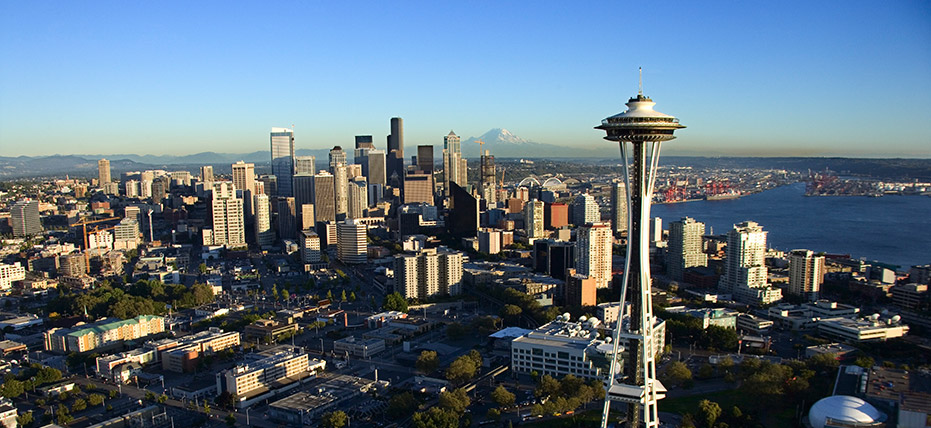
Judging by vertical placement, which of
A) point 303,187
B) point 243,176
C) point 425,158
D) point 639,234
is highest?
point 425,158

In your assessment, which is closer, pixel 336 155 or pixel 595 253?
pixel 595 253

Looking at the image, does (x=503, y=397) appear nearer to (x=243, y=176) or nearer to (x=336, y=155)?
(x=243, y=176)

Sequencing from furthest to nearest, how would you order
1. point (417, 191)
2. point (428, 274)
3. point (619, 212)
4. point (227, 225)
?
1. point (417, 191)
2. point (619, 212)
3. point (227, 225)
4. point (428, 274)

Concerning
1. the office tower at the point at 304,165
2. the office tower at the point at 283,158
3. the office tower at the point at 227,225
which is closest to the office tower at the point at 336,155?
the office tower at the point at 283,158

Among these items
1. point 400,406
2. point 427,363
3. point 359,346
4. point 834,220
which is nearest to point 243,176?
point 359,346

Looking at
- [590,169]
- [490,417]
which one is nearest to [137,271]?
[490,417]

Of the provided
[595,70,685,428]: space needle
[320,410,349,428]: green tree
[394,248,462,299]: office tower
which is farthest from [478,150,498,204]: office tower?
[595,70,685,428]: space needle
